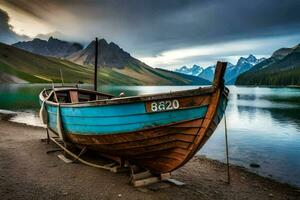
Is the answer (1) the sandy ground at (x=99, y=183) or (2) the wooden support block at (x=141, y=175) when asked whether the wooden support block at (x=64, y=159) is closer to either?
(1) the sandy ground at (x=99, y=183)

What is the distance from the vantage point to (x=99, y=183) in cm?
1091

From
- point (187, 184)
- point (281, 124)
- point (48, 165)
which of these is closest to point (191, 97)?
point (187, 184)

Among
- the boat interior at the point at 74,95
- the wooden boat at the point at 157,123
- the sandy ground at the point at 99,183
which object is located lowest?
the sandy ground at the point at 99,183

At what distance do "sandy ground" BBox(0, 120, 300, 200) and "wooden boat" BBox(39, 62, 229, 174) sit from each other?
112 cm

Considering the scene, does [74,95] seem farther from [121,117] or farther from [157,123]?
[157,123]

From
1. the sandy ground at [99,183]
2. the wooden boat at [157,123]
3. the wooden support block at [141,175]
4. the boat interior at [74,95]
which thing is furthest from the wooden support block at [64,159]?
the wooden support block at [141,175]

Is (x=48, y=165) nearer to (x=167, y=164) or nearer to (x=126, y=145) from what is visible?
(x=126, y=145)

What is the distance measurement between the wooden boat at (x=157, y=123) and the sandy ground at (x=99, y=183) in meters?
1.12

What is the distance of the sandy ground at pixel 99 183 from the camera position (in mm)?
9852

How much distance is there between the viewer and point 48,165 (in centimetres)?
1292

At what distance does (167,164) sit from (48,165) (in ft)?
19.5

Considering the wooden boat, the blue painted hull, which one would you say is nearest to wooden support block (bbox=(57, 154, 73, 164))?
the blue painted hull

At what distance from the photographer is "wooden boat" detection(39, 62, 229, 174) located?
29.1ft

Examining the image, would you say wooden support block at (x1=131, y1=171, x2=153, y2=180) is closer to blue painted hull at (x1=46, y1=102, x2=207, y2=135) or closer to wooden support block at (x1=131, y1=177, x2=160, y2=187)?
wooden support block at (x1=131, y1=177, x2=160, y2=187)
